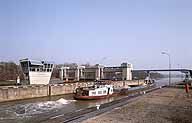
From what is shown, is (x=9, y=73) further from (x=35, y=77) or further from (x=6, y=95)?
(x=6, y=95)

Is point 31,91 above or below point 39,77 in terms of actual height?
below

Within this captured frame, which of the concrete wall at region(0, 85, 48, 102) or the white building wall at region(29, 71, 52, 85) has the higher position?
the white building wall at region(29, 71, 52, 85)

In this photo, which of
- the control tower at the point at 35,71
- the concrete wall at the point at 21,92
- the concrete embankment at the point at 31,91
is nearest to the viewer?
the concrete wall at the point at 21,92

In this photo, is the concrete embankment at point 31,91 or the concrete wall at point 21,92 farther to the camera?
the concrete embankment at point 31,91

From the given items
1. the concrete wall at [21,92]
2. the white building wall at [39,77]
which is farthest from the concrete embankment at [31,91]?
the white building wall at [39,77]

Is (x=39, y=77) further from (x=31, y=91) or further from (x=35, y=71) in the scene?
(x=31, y=91)

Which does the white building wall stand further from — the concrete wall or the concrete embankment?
the concrete wall

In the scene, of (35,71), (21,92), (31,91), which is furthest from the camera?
(35,71)

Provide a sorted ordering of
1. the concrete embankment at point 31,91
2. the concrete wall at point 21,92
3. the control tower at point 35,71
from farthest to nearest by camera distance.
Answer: the control tower at point 35,71 < the concrete embankment at point 31,91 < the concrete wall at point 21,92

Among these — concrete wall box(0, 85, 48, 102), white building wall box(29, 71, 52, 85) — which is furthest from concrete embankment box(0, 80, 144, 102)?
white building wall box(29, 71, 52, 85)

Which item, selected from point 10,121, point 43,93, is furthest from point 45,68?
point 10,121

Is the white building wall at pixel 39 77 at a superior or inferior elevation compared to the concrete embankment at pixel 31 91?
superior

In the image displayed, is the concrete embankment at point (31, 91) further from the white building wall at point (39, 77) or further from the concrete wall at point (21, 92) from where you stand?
the white building wall at point (39, 77)

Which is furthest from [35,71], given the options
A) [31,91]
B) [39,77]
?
[31,91]
